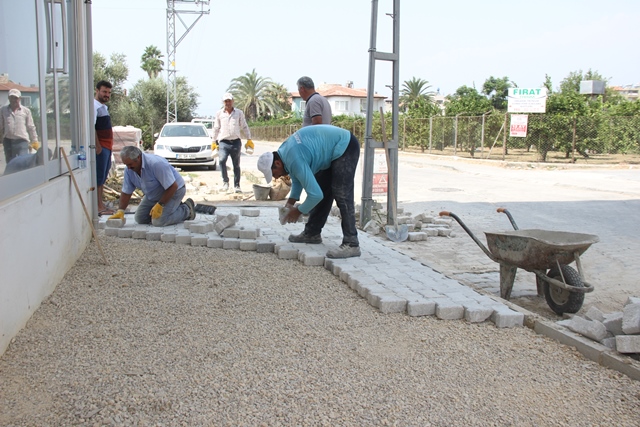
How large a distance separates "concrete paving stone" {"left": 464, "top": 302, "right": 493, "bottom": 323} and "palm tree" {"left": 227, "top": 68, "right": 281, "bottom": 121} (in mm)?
71043

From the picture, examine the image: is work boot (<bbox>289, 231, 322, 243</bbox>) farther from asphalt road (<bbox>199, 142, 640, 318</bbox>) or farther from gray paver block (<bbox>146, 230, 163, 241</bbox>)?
gray paver block (<bbox>146, 230, 163, 241</bbox>)

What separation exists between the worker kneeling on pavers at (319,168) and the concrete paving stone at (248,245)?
784 mm

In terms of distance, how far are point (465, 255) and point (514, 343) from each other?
9.16 feet

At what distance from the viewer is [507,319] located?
3863 mm

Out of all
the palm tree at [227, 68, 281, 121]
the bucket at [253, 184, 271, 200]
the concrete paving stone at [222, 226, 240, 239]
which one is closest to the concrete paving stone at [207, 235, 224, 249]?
the concrete paving stone at [222, 226, 240, 239]

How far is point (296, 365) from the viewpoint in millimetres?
3152

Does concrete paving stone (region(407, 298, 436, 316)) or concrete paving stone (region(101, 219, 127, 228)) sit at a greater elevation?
concrete paving stone (region(101, 219, 127, 228))

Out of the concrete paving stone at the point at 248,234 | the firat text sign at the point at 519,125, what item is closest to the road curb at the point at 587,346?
the concrete paving stone at the point at 248,234

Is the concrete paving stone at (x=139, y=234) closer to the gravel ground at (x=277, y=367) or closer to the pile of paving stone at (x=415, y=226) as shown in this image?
the gravel ground at (x=277, y=367)

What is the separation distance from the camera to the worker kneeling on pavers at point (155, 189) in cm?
653

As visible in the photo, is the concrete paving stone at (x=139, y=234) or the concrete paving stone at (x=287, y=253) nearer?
the concrete paving stone at (x=287, y=253)

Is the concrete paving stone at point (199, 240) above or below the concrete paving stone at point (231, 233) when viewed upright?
below

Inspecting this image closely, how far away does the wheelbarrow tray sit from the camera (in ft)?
13.2

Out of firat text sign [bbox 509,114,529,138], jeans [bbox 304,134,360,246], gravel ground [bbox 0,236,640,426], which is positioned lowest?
gravel ground [bbox 0,236,640,426]
